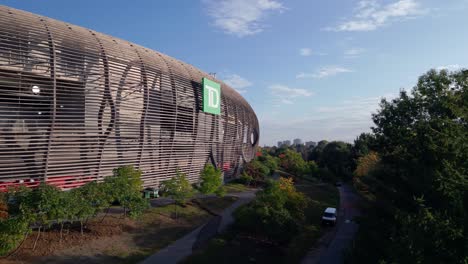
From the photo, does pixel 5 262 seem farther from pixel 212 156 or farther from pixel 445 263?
pixel 212 156

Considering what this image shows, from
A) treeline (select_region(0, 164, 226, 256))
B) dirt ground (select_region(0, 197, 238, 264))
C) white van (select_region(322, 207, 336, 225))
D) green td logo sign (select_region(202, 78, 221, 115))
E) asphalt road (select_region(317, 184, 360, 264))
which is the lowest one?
asphalt road (select_region(317, 184, 360, 264))

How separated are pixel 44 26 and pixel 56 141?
373 inches

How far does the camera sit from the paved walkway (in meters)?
18.8

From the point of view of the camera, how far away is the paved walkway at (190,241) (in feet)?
61.8

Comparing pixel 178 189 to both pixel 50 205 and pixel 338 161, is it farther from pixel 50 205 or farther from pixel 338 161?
pixel 338 161

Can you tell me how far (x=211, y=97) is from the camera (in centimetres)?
4428

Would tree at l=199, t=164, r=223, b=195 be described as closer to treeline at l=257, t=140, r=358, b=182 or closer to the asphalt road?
the asphalt road

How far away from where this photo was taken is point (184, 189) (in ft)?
96.5

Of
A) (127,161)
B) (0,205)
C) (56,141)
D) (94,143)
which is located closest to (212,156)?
(127,161)

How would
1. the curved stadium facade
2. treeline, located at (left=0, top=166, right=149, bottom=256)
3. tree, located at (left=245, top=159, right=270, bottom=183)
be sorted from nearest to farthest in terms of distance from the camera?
1. treeline, located at (left=0, top=166, right=149, bottom=256)
2. the curved stadium facade
3. tree, located at (left=245, top=159, right=270, bottom=183)

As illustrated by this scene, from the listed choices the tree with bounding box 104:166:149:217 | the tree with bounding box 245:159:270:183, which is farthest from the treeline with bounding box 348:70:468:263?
the tree with bounding box 245:159:270:183

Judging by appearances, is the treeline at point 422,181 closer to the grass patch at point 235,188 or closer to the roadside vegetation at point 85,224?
the roadside vegetation at point 85,224

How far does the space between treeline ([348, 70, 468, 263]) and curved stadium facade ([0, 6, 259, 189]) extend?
21.0 metres

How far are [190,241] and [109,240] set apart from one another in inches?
207
